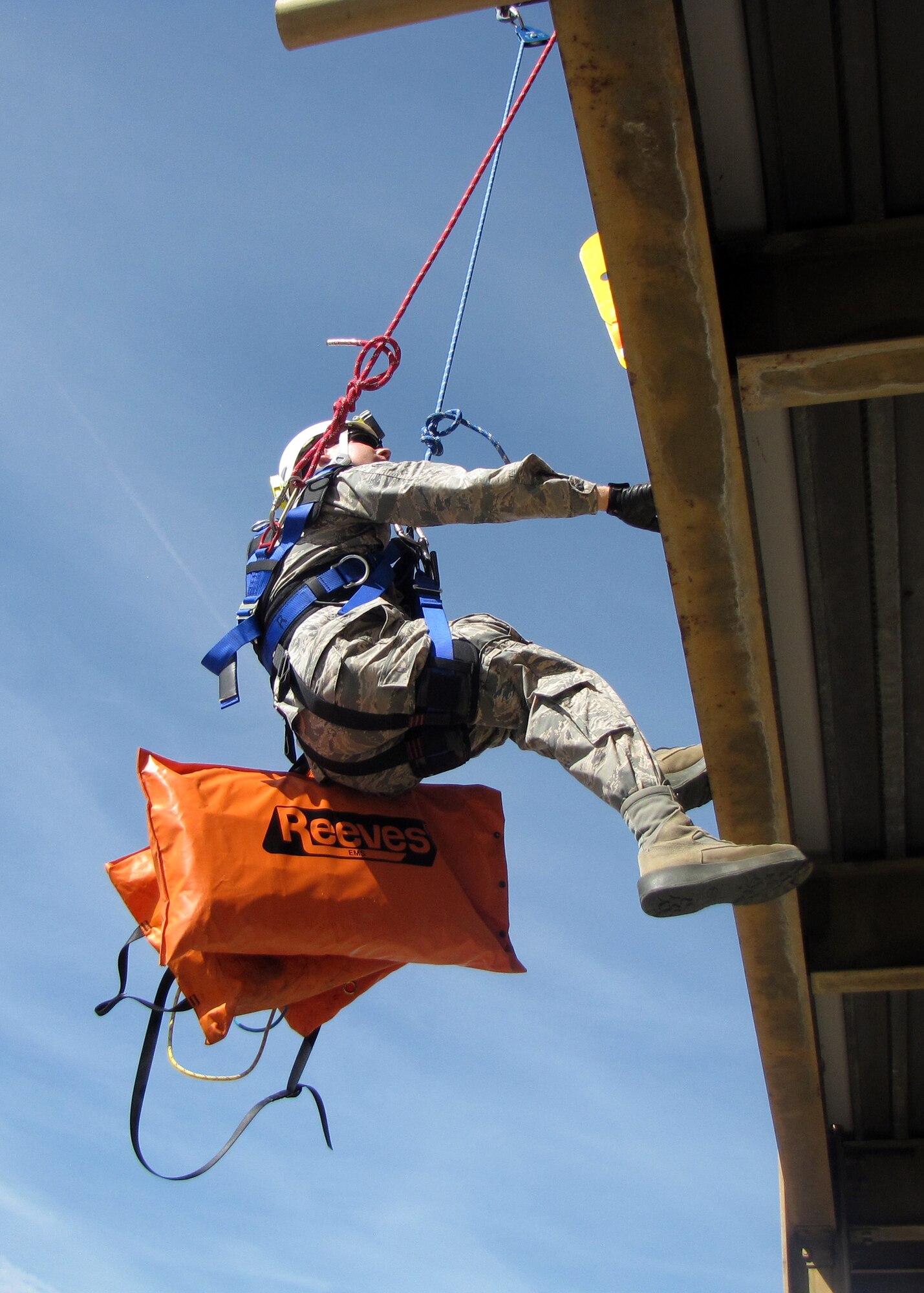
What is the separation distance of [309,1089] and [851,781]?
7.76 ft

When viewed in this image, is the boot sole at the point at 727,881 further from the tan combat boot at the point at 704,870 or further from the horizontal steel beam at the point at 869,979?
the horizontal steel beam at the point at 869,979

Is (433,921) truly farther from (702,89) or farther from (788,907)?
(702,89)

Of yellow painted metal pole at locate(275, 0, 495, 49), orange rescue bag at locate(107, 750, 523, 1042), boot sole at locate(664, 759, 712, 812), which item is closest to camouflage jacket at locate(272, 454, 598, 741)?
orange rescue bag at locate(107, 750, 523, 1042)

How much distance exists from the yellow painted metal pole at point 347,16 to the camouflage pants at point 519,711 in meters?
1.77

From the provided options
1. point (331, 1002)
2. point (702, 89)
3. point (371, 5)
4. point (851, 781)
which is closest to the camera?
point (371, 5)

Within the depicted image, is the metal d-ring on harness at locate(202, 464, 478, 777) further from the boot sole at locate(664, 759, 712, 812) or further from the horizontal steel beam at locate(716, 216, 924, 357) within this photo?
the horizontal steel beam at locate(716, 216, 924, 357)

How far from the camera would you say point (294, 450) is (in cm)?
498

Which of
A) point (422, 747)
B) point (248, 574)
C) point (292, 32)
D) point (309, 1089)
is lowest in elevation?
point (309, 1089)

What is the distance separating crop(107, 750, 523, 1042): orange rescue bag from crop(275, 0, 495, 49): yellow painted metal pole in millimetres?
2279

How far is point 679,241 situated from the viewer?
9.59 ft

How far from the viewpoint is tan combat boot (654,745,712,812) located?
15.0ft

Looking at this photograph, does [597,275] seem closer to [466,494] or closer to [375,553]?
[466,494]

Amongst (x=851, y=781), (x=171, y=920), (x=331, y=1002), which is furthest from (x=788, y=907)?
(x=171, y=920)

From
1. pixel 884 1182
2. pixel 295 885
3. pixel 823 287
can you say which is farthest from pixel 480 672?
pixel 884 1182
